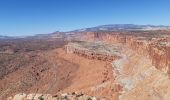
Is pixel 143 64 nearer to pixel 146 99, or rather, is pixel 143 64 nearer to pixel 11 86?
pixel 146 99

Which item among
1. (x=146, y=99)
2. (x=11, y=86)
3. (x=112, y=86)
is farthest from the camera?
(x=11, y=86)

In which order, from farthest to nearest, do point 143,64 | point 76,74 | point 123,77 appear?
point 76,74 → point 143,64 → point 123,77

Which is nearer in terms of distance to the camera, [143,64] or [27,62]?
[143,64]

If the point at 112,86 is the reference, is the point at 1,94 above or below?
below

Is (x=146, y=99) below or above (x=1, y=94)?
above

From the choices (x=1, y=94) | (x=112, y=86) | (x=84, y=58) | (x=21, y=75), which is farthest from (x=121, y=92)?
(x=84, y=58)

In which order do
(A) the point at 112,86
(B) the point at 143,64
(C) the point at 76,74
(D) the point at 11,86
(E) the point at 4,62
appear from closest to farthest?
(A) the point at 112,86 → (B) the point at 143,64 → (D) the point at 11,86 → (C) the point at 76,74 → (E) the point at 4,62

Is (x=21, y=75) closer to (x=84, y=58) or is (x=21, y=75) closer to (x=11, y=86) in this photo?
(x=11, y=86)

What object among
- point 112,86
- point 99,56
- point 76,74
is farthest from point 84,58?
point 112,86

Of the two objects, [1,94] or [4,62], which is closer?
[1,94]
